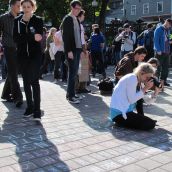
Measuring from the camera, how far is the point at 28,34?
19.8 ft

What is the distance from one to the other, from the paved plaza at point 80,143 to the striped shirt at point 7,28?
121cm

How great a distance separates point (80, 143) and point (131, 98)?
109cm

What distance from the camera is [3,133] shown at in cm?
567

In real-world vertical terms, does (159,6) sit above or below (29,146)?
above

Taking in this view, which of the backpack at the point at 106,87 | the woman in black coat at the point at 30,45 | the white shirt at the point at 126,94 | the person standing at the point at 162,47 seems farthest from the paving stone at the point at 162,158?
the person standing at the point at 162,47

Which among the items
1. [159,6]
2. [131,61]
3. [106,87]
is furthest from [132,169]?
[159,6]

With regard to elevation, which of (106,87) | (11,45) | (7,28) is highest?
(7,28)

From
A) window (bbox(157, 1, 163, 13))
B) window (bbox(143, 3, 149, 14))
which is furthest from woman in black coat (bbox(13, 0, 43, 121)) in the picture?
window (bbox(143, 3, 149, 14))

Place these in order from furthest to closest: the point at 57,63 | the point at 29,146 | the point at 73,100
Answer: the point at 57,63 < the point at 73,100 < the point at 29,146

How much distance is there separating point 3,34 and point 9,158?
3.37 meters

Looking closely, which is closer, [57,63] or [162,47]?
[162,47]

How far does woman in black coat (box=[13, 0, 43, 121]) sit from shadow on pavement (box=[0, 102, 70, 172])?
0.37m

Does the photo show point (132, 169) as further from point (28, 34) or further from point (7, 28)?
point (7, 28)

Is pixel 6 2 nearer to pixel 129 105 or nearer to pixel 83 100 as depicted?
pixel 83 100
